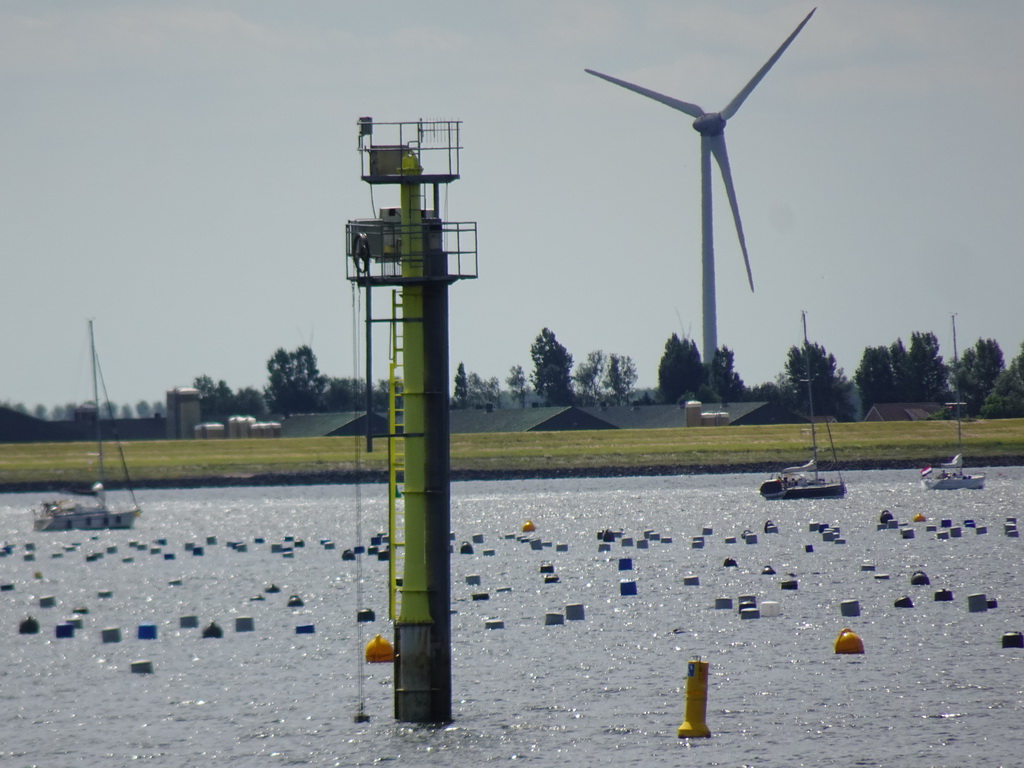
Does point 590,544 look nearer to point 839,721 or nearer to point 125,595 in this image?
point 125,595

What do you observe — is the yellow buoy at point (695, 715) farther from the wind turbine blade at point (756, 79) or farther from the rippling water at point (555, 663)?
the wind turbine blade at point (756, 79)

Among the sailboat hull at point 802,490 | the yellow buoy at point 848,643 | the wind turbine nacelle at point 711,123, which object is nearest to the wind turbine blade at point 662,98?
the wind turbine nacelle at point 711,123

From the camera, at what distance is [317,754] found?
3662 centimetres

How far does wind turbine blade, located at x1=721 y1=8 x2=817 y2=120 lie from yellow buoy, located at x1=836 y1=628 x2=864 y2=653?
431 feet

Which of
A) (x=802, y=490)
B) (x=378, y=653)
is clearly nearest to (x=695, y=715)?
(x=378, y=653)

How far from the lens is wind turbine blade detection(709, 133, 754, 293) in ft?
585

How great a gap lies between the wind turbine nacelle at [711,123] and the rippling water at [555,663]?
103381mm

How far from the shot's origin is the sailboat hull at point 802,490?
14538 centimetres

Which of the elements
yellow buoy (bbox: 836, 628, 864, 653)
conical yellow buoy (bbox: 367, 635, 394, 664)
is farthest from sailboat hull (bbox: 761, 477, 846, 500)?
conical yellow buoy (bbox: 367, 635, 394, 664)

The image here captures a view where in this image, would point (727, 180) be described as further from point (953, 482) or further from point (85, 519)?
point (85, 519)

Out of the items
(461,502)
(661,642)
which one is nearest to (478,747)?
(661,642)

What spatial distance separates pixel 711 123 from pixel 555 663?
506ft

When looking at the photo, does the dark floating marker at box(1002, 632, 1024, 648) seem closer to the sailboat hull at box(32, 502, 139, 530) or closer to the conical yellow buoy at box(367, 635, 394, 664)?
the conical yellow buoy at box(367, 635, 394, 664)

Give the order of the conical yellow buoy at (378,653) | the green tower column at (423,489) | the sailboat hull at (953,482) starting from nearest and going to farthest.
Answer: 1. the green tower column at (423,489)
2. the conical yellow buoy at (378,653)
3. the sailboat hull at (953,482)
